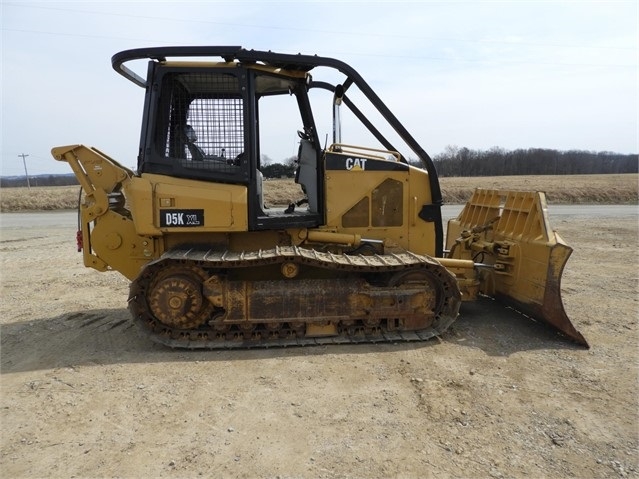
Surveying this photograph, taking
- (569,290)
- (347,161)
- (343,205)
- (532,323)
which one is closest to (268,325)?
(343,205)

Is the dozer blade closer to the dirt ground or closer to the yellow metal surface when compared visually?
the dirt ground

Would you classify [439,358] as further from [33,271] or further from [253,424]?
[33,271]

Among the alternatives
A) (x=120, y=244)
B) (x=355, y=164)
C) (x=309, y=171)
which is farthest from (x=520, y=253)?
(x=120, y=244)

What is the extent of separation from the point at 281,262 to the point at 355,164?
4.91ft

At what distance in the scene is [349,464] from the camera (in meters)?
3.18

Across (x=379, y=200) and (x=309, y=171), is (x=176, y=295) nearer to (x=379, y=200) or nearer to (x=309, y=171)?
(x=309, y=171)

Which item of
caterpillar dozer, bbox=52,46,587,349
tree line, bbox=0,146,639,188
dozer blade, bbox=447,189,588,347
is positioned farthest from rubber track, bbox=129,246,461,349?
tree line, bbox=0,146,639,188

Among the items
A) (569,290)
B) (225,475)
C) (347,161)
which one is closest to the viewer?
(225,475)

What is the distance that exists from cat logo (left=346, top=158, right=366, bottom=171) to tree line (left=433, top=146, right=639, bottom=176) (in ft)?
217

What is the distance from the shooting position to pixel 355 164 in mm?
5719

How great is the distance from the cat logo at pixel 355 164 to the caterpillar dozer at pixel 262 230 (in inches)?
0.6

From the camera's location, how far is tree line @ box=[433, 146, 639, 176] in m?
76.1

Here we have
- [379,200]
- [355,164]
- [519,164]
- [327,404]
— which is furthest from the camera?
[519,164]

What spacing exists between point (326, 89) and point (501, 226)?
307 cm
